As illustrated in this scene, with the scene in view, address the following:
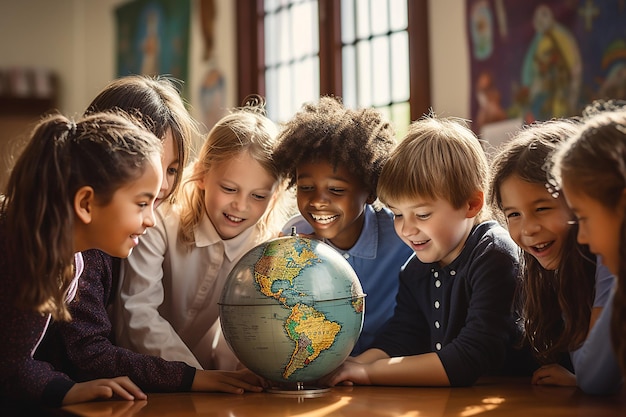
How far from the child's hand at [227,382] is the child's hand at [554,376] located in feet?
2.50

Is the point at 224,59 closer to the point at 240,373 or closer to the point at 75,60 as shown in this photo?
the point at 75,60

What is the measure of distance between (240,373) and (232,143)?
0.83 m

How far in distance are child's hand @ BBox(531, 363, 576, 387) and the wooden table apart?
0.12ft

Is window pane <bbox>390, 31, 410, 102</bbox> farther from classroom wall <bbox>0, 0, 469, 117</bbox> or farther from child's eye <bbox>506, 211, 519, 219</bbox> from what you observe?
classroom wall <bbox>0, 0, 469, 117</bbox>

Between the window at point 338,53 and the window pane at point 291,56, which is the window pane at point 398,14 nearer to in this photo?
the window at point 338,53

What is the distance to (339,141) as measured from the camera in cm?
262

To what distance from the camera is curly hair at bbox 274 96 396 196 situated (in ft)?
8.61

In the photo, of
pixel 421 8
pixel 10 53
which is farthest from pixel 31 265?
pixel 10 53

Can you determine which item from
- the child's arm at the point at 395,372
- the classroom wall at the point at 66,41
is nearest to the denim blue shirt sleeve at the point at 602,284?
the child's arm at the point at 395,372

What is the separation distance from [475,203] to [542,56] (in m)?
2.87

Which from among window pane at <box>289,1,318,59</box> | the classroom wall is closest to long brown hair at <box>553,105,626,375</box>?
window pane at <box>289,1,318,59</box>

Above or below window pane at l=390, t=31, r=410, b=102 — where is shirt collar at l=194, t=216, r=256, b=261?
below

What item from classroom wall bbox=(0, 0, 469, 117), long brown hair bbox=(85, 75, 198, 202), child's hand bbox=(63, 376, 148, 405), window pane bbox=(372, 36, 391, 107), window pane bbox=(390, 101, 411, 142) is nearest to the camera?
child's hand bbox=(63, 376, 148, 405)

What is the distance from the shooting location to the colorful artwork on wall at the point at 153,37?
29.0 feet
